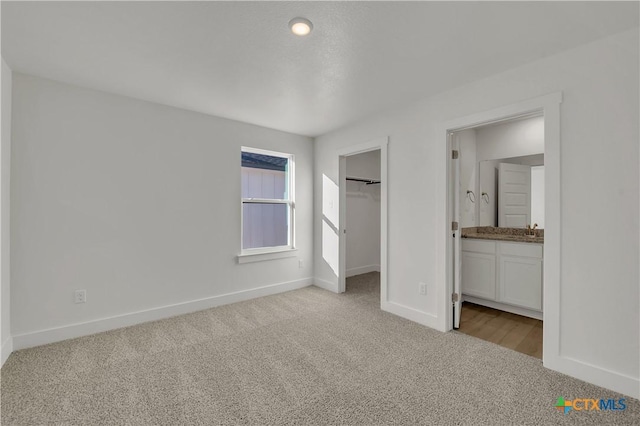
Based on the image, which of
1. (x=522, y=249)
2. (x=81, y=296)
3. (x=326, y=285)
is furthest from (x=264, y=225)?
(x=522, y=249)

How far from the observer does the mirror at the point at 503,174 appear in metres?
3.74

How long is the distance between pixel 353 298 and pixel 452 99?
8.79 feet

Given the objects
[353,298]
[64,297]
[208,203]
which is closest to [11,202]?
[64,297]

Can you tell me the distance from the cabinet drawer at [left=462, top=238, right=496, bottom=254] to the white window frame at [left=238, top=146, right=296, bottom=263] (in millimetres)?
2379

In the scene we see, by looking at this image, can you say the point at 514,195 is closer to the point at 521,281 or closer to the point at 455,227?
the point at 521,281

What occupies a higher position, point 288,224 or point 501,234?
point 288,224

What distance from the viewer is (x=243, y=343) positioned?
105 inches

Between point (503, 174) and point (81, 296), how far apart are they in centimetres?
509

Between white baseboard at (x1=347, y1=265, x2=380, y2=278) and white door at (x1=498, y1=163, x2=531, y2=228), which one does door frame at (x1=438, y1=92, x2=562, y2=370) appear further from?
white baseboard at (x1=347, y1=265, x2=380, y2=278)

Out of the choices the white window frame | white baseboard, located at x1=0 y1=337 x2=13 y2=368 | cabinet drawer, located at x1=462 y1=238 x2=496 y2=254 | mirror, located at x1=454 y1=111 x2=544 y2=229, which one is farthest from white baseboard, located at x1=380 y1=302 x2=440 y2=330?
white baseboard, located at x1=0 y1=337 x2=13 y2=368

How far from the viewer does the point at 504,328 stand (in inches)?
121

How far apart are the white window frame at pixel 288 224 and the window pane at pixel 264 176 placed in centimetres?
5

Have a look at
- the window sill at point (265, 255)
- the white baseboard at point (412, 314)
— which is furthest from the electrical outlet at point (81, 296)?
the white baseboard at point (412, 314)

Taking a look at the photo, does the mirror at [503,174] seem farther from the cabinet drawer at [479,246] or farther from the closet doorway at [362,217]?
the closet doorway at [362,217]
